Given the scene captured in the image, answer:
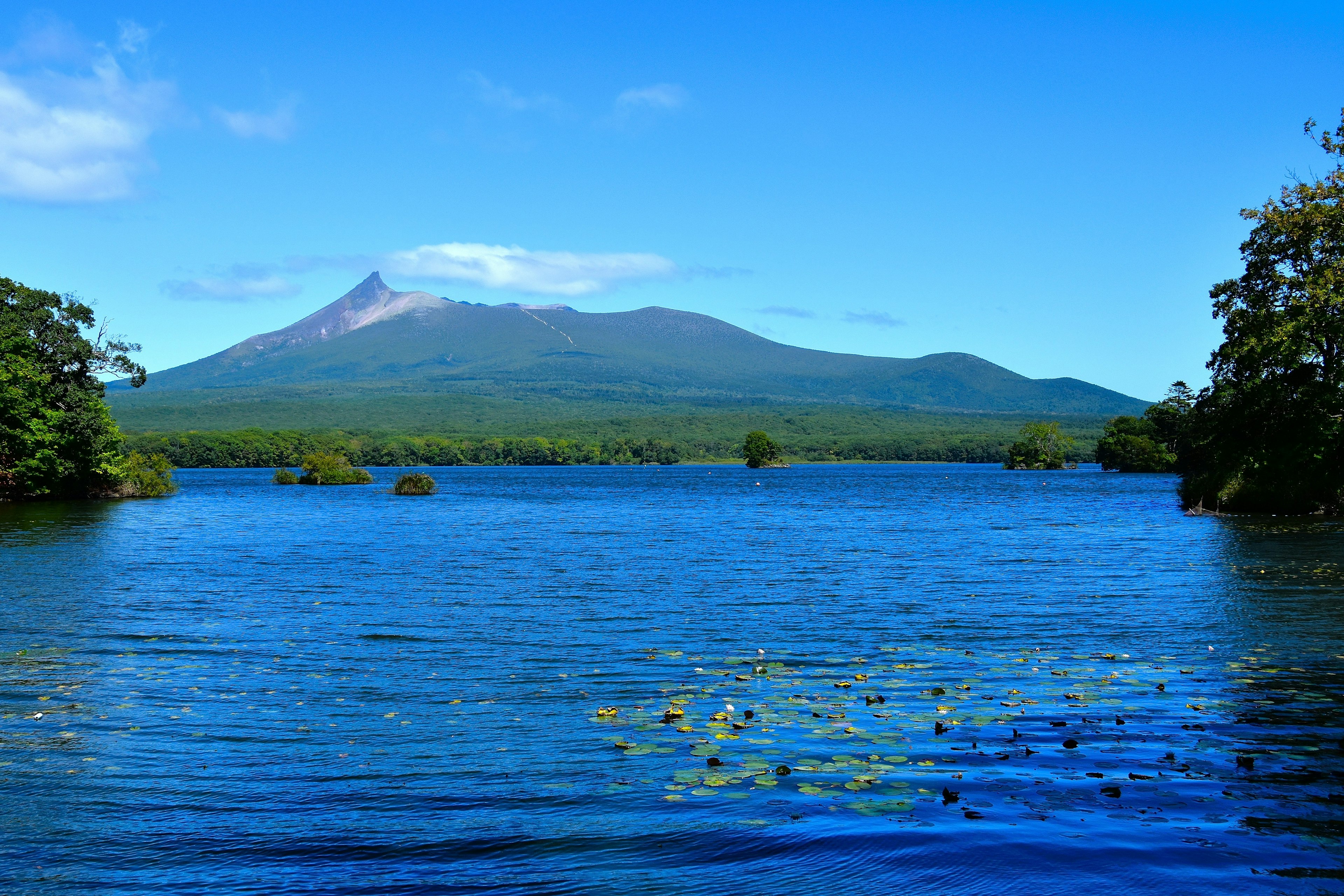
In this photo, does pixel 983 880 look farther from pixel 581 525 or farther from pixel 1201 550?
pixel 581 525

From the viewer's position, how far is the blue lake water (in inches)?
399

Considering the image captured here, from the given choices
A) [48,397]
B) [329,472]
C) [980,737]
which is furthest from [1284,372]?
[329,472]

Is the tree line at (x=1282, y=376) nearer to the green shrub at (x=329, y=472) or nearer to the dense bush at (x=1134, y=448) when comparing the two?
the green shrub at (x=329, y=472)

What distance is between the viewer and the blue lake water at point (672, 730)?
10125 mm

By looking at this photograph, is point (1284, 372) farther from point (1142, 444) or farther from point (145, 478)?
point (1142, 444)

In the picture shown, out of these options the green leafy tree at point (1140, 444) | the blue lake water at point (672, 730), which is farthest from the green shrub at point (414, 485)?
the green leafy tree at point (1140, 444)

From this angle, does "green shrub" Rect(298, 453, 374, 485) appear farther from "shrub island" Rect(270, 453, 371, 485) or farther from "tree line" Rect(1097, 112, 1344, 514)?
"tree line" Rect(1097, 112, 1344, 514)

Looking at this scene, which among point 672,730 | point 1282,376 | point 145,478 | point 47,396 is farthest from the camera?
point 145,478

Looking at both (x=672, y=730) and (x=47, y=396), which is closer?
(x=672, y=730)

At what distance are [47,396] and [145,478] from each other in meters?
21.0

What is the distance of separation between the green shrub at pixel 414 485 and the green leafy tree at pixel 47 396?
3096 cm

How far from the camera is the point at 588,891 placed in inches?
375

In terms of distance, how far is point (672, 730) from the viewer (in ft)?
49.5

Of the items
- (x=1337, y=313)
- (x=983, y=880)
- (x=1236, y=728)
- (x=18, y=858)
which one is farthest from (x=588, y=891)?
(x=1337, y=313)
